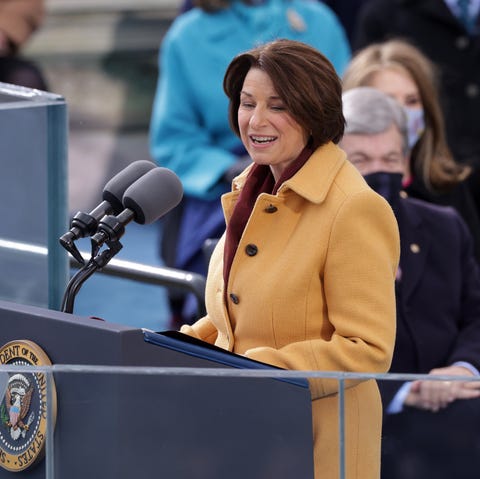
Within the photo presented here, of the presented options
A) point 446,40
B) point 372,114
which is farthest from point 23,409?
point 446,40

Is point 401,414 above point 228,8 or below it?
below

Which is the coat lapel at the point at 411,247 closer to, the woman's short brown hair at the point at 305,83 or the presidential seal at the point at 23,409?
the woman's short brown hair at the point at 305,83

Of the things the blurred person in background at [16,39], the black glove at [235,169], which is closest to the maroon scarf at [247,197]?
the black glove at [235,169]

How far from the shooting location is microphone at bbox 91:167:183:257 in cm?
221

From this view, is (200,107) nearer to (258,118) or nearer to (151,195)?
(258,118)

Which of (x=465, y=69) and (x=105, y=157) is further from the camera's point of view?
(x=105, y=157)

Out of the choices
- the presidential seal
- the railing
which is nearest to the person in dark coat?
the railing

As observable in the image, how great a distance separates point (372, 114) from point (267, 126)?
4.04ft

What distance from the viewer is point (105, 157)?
28.6ft

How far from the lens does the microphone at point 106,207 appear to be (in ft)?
7.39

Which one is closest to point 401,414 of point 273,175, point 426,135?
point 273,175

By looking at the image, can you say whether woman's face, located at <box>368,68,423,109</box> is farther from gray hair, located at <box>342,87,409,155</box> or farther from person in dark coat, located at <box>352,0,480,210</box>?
person in dark coat, located at <box>352,0,480,210</box>

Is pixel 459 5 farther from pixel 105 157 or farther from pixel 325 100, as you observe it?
pixel 105 157

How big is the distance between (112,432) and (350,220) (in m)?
0.56
